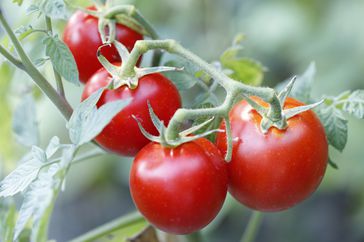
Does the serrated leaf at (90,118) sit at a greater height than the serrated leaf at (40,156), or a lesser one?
greater

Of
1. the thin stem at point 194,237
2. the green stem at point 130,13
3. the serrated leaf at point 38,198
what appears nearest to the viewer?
the serrated leaf at point 38,198

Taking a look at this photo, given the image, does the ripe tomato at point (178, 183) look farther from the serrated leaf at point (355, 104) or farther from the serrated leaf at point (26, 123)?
the serrated leaf at point (26, 123)

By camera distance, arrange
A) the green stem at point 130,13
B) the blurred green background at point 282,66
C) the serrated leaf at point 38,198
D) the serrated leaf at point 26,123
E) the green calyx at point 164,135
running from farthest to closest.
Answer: the blurred green background at point 282,66 → the serrated leaf at point 26,123 → the green stem at point 130,13 → the green calyx at point 164,135 → the serrated leaf at point 38,198

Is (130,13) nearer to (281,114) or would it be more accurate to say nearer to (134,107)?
(134,107)

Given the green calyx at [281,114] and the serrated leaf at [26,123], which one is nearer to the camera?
the green calyx at [281,114]

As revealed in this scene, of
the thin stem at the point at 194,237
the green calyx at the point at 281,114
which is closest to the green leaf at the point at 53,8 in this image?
the green calyx at the point at 281,114

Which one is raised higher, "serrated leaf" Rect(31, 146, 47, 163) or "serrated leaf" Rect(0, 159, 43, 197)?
"serrated leaf" Rect(31, 146, 47, 163)

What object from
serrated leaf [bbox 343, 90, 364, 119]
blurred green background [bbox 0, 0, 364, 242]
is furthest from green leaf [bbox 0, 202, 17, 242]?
blurred green background [bbox 0, 0, 364, 242]

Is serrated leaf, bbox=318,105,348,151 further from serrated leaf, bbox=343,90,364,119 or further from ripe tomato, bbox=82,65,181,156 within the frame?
ripe tomato, bbox=82,65,181,156

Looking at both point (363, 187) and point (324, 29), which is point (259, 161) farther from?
point (324, 29)
